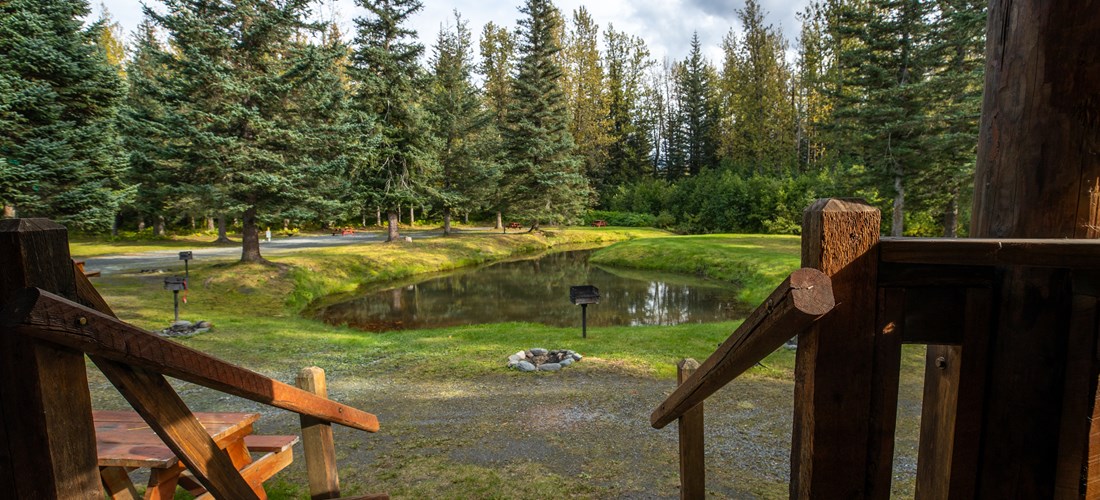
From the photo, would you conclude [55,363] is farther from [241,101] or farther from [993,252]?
[241,101]

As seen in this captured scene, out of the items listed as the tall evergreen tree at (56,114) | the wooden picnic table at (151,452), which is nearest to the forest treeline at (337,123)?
the tall evergreen tree at (56,114)

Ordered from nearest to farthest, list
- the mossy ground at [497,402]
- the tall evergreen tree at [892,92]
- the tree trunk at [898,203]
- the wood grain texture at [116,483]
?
1. the wood grain texture at [116,483]
2. the mossy ground at [497,402]
3. the tall evergreen tree at [892,92]
4. the tree trunk at [898,203]

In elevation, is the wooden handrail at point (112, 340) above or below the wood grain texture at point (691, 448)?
above

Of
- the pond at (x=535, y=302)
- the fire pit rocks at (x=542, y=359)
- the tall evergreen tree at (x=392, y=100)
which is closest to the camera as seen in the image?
the fire pit rocks at (x=542, y=359)

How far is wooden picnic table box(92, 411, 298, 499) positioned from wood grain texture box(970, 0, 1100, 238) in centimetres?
359

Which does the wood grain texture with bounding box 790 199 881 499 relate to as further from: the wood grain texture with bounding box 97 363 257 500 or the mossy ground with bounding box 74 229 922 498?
the mossy ground with bounding box 74 229 922 498

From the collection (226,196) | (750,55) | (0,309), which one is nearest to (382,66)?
(226,196)

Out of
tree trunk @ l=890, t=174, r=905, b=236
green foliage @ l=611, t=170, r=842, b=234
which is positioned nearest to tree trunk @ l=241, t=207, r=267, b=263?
tree trunk @ l=890, t=174, r=905, b=236

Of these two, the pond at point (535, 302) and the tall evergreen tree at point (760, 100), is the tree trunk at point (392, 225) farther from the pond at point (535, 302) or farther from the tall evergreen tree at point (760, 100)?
the tall evergreen tree at point (760, 100)

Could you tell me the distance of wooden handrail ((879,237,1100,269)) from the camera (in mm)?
1114

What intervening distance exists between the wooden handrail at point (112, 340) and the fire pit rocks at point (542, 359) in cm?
654

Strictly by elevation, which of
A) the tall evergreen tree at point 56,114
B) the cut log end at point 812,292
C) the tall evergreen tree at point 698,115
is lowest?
the cut log end at point 812,292

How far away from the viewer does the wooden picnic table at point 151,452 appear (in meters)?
2.52

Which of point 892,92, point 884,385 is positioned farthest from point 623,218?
point 884,385
